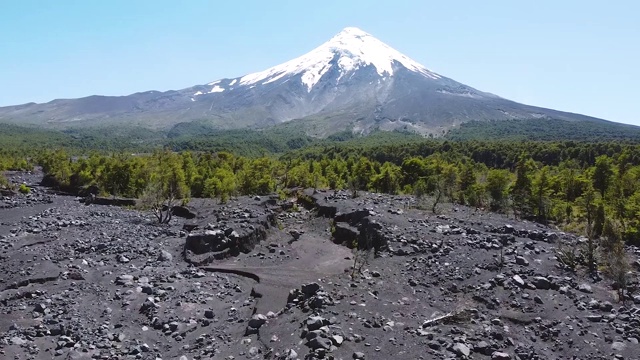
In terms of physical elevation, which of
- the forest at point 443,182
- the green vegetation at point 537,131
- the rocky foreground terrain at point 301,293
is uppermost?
the green vegetation at point 537,131

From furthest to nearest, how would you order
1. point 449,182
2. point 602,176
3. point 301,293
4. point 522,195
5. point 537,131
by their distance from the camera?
point 537,131, point 449,182, point 602,176, point 522,195, point 301,293

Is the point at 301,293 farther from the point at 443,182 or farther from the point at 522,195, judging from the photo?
the point at 522,195

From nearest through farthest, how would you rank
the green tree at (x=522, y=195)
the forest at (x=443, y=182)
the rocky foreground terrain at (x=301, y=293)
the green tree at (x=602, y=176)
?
the rocky foreground terrain at (x=301, y=293) → the forest at (x=443, y=182) → the green tree at (x=522, y=195) → the green tree at (x=602, y=176)

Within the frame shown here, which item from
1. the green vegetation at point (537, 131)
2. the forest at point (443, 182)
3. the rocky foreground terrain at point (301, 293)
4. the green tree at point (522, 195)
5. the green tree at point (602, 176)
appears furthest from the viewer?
the green vegetation at point (537, 131)

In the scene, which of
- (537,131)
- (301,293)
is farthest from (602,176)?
(537,131)

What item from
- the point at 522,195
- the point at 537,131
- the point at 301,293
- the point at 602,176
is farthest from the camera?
the point at 537,131

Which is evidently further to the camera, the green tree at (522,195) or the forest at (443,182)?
the green tree at (522,195)

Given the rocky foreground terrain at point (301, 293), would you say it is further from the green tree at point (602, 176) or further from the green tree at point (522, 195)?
the green tree at point (602, 176)

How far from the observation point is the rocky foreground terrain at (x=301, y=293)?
1653 centimetres

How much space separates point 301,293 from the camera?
20.2 metres

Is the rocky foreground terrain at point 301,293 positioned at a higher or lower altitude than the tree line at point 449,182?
Answer: lower

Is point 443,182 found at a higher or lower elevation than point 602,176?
lower

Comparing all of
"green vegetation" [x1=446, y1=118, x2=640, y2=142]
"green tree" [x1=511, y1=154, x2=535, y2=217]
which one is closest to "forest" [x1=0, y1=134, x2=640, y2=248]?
"green tree" [x1=511, y1=154, x2=535, y2=217]

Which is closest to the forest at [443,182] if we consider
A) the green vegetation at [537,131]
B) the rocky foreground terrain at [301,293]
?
the rocky foreground terrain at [301,293]
